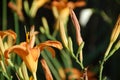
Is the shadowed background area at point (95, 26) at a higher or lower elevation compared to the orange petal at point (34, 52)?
lower

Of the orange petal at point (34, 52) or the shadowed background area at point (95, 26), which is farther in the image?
the shadowed background area at point (95, 26)

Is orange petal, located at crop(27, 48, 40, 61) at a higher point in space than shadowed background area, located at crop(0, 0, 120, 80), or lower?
higher

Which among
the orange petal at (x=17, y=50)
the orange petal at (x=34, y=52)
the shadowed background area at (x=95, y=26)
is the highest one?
the orange petal at (x=17, y=50)

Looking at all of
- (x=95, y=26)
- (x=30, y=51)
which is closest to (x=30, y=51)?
(x=30, y=51)

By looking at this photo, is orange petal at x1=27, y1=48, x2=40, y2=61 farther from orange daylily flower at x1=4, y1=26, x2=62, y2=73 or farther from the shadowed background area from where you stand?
the shadowed background area

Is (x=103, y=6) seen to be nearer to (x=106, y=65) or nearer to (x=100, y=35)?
(x=100, y=35)

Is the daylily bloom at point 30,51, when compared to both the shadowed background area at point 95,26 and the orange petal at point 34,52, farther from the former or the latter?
the shadowed background area at point 95,26

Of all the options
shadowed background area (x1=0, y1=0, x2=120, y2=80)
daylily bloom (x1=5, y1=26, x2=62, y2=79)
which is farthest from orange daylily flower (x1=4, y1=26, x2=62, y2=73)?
shadowed background area (x1=0, y1=0, x2=120, y2=80)

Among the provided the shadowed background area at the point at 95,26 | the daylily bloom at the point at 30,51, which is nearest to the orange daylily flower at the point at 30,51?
the daylily bloom at the point at 30,51

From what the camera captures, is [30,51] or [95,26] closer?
[30,51]

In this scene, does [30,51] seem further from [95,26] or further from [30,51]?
[95,26]

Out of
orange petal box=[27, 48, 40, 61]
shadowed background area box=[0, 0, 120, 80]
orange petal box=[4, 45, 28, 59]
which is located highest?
orange petal box=[4, 45, 28, 59]

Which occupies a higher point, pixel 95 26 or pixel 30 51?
pixel 30 51
